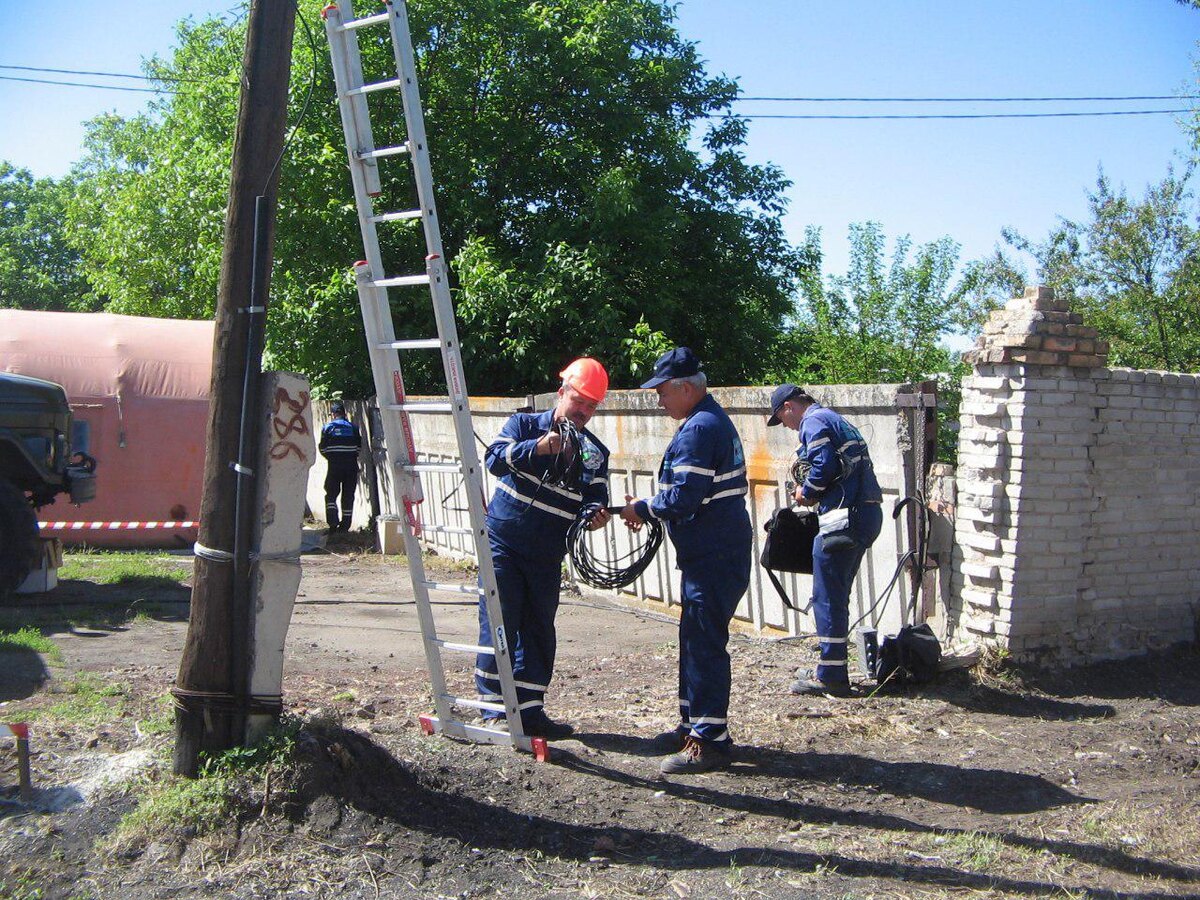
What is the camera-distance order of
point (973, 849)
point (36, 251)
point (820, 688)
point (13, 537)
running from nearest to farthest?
point (973, 849) → point (820, 688) → point (13, 537) → point (36, 251)

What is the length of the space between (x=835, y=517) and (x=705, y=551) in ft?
4.88

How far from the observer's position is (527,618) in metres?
5.59

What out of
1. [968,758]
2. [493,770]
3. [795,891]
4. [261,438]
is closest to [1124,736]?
[968,758]

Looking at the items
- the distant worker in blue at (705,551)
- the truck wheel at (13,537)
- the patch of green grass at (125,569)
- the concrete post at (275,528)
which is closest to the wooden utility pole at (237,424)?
the concrete post at (275,528)

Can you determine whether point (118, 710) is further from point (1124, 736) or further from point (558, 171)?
point (558, 171)

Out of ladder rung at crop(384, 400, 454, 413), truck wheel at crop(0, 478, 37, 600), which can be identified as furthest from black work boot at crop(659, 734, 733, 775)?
truck wheel at crop(0, 478, 37, 600)

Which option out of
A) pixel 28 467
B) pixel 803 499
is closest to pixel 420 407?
pixel 803 499

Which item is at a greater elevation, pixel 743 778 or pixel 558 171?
pixel 558 171

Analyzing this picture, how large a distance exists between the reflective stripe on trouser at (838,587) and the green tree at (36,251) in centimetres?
4300

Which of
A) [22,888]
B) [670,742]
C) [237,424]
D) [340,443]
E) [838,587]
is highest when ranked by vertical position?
[237,424]

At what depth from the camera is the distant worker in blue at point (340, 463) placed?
15.3 meters

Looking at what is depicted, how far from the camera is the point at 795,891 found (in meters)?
3.93

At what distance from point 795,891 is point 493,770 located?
162cm

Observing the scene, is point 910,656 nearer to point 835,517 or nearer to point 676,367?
point 835,517
